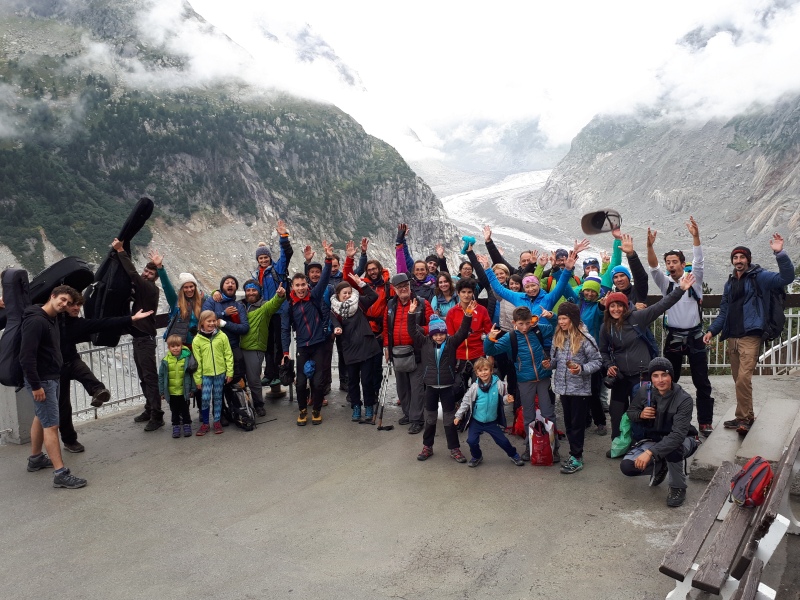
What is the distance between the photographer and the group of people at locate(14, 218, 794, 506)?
6.25 meters

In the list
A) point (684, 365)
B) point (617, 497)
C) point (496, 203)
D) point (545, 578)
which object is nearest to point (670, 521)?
point (617, 497)

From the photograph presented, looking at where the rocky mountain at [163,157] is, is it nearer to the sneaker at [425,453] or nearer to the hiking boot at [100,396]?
the hiking boot at [100,396]

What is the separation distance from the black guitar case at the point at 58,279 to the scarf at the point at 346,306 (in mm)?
2652

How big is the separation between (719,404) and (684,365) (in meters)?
2.55

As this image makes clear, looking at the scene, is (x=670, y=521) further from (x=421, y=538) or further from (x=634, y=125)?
(x=634, y=125)

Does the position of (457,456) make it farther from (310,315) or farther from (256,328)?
(256,328)

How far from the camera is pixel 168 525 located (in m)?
5.50

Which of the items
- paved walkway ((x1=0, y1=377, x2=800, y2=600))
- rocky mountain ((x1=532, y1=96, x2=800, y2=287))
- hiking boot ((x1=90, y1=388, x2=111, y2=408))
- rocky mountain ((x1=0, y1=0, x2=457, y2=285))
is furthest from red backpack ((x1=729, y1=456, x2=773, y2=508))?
rocky mountain ((x1=0, y1=0, x2=457, y2=285))

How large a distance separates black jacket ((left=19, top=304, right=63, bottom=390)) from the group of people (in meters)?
0.01

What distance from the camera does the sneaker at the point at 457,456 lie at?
6671 mm

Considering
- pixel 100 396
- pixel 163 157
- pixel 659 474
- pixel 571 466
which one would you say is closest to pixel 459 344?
pixel 571 466

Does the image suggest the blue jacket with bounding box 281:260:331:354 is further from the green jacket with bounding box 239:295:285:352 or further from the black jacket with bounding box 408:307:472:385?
the black jacket with bounding box 408:307:472:385

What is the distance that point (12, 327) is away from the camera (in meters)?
6.21

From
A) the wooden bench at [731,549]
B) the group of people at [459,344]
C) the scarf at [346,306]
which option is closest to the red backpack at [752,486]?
the wooden bench at [731,549]
